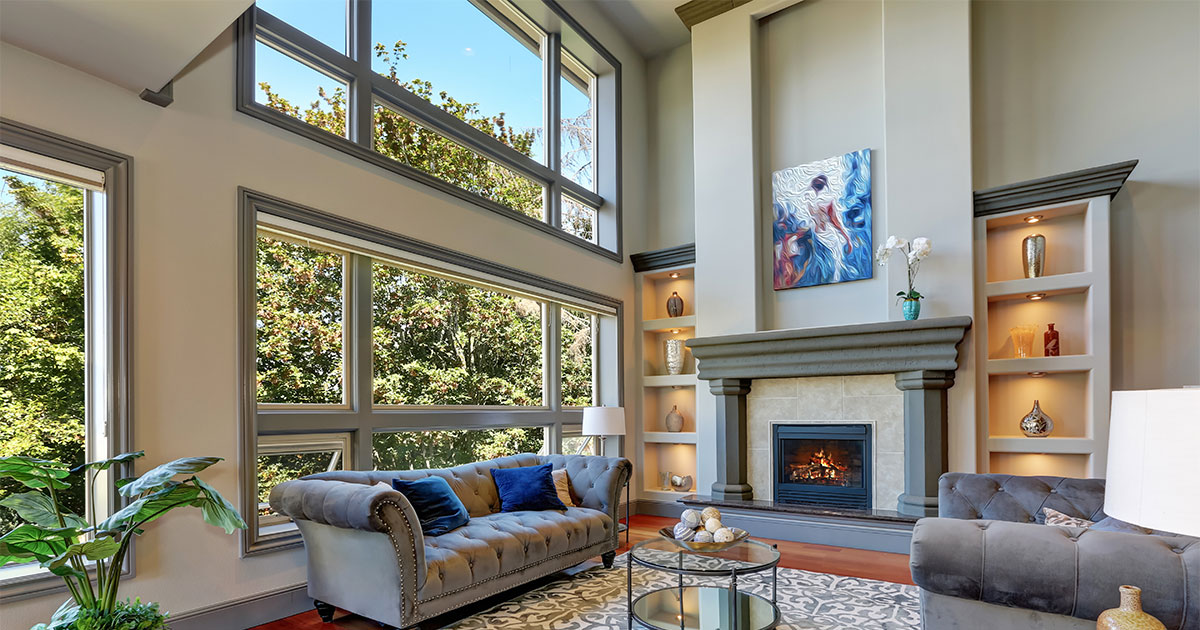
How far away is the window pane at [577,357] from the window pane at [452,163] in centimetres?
114

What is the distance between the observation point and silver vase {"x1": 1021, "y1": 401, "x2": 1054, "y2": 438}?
5.07 m

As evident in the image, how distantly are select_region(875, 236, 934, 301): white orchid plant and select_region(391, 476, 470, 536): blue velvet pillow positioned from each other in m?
3.85

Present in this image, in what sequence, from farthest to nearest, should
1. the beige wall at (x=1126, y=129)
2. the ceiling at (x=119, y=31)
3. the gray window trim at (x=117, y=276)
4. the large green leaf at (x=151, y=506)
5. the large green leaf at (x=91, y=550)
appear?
the beige wall at (x=1126, y=129) < the gray window trim at (x=117, y=276) < the ceiling at (x=119, y=31) < the large green leaf at (x=151, y=506) < the large green leaf at (x=91, y=550)

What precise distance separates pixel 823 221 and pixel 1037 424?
7.80 feet

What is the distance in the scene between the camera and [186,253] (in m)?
3.24

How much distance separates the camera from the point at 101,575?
242 centimetres

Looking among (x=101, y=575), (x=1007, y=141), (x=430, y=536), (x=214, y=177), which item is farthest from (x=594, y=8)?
(x=101, y=575)

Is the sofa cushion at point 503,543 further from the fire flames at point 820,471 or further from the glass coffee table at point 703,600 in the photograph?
the fire flames at point 820,471

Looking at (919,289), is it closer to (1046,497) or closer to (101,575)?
(1046,497)

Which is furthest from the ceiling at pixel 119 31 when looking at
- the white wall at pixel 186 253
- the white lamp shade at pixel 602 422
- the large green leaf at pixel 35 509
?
the white lamp shade at pixel 602 422

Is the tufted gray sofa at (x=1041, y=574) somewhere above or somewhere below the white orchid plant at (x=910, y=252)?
below

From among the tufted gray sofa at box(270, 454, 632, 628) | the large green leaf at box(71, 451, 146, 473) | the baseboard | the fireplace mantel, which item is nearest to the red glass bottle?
the fireplace mantel

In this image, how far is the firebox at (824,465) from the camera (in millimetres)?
5578

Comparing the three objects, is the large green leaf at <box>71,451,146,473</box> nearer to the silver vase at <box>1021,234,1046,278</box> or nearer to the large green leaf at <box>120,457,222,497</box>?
the large green leaf at <box>120,457,222,497</box>
